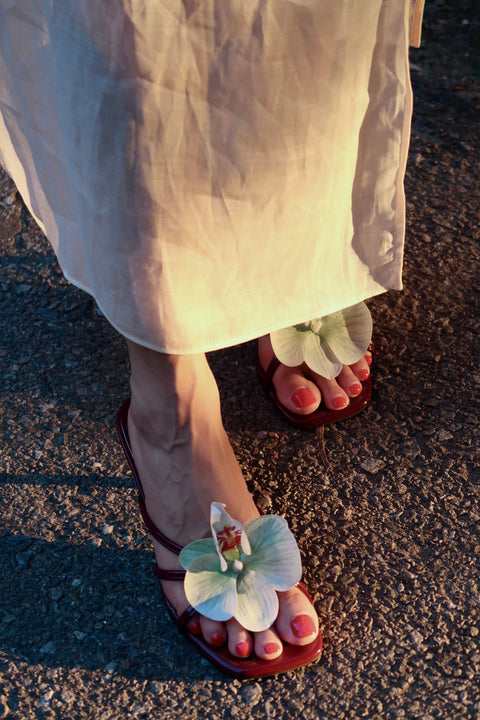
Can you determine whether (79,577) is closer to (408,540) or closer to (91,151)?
(408,540)

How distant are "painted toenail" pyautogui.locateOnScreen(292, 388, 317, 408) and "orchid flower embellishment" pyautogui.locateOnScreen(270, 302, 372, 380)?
0.20 ft

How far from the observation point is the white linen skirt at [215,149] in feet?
3.03

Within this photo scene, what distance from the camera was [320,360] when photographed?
5.10 ft

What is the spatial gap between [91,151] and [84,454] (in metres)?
0.78

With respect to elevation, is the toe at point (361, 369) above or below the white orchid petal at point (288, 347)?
below

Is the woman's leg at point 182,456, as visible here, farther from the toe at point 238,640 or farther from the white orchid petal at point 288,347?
the white orchid petal at point 288,347

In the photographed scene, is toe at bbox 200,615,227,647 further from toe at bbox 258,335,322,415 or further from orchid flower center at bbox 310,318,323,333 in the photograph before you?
orchid flower center at bbox 310,318,323,333

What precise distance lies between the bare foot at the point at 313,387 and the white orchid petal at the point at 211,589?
466 mm

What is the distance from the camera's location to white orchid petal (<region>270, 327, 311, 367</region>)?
1541mm

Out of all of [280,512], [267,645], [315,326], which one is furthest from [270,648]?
[315,326]

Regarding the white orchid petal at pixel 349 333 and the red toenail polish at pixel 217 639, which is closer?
the red toenail polish at pixel 217 639

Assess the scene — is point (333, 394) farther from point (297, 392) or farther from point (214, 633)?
point (214, 633)

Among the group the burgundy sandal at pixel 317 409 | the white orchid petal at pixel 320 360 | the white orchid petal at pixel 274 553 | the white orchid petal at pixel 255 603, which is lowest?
the burgundy sandal at pixel 317 409

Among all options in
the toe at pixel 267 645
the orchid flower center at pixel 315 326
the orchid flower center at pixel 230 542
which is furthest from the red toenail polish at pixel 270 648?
the orchid flower center at pixel 315 326
